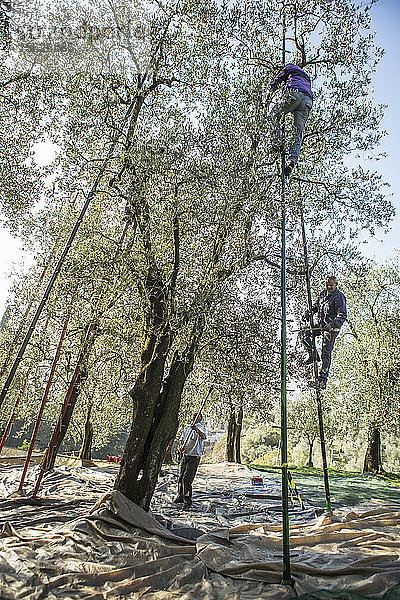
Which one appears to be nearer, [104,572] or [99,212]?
[104,572]

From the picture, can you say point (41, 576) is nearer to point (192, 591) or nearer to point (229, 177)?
point (192, 591)

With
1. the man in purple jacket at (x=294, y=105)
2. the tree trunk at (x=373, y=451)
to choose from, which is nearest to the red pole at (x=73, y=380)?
the man in purple jacket at (x=294, y=105)

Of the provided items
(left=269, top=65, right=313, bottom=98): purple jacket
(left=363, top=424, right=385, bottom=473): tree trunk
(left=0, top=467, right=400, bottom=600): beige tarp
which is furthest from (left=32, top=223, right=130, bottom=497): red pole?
(left=363, top=424, right=385, bottom=473): tree trunk

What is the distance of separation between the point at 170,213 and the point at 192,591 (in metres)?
6.51

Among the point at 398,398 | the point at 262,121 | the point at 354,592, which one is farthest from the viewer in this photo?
the point at 398,398

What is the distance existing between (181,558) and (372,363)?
665 inches

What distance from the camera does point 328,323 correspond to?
8594 millimetres

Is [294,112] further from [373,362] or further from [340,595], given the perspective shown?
[373,362]

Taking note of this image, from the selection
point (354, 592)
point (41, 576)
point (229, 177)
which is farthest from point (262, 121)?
point (41, 576)

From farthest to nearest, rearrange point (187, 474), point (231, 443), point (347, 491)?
1. point (231, 443)
2. point (347, 491)
3. point (187, 474)

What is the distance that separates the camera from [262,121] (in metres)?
8.22

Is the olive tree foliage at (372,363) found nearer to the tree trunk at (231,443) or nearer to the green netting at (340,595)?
the tree trunk at (231,443)

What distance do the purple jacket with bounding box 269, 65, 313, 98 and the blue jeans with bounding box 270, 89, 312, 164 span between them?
0.11m

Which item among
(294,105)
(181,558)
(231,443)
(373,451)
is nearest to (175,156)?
(294,105)
